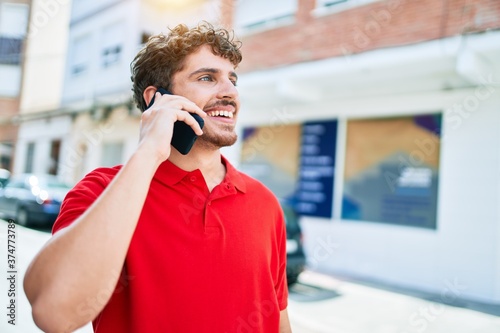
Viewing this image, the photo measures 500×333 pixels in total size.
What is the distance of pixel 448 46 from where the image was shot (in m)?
6.40

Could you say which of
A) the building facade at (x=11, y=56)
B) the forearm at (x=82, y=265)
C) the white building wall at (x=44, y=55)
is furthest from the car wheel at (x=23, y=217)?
the forearm at (x=82, y=265)

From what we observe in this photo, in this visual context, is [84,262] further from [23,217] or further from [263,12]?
[23,217]

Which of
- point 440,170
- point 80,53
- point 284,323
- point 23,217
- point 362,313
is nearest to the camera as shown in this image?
point 284,323

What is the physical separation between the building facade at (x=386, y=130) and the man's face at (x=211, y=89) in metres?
5.70

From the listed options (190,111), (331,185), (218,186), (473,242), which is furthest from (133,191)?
(331,185)

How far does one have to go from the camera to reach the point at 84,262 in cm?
98

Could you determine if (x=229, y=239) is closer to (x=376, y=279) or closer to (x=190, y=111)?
(x=190, y=111)

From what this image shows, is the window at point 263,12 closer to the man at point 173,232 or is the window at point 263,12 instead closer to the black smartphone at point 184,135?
the man at point 173,232

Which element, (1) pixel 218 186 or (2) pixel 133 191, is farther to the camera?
(1) pixel 218 186

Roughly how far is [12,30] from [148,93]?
3.02 m

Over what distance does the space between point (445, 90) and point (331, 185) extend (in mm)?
2960

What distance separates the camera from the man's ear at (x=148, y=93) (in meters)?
1.70

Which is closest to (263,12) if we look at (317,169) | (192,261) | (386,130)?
(317,169)

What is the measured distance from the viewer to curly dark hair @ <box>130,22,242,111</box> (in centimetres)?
166
